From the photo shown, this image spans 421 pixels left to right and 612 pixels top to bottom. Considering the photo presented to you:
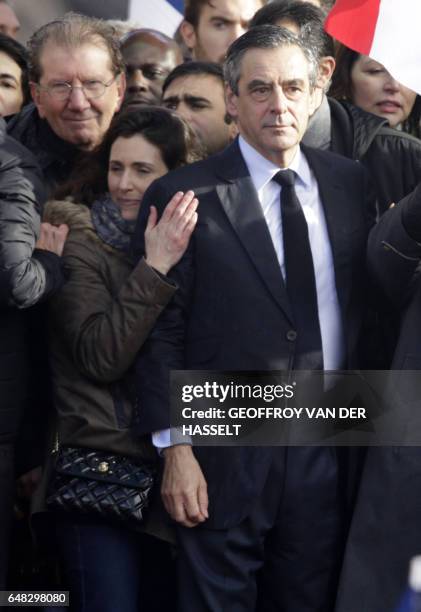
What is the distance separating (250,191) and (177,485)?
2.89ft

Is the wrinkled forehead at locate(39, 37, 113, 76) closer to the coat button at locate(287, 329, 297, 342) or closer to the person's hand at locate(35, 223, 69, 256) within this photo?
the person's hand at locate(35, 223, 69, 256)

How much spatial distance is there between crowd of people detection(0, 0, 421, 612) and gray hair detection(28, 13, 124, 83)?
0.64 metres

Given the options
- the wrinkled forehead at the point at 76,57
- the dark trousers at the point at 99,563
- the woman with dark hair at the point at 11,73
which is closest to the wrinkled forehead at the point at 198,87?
the wrinkled forehead at the point at 76,57

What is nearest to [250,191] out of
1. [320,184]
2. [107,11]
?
[320,184]

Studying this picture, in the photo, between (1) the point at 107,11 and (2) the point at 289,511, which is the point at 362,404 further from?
(1) the point at 107,11

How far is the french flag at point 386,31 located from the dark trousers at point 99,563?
1528mm

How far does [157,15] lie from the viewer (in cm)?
594

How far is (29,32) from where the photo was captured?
630 centimetres

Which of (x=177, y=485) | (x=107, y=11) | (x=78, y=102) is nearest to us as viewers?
(x=177, y=485)

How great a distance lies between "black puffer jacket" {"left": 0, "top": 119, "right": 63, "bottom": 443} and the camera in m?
3.57

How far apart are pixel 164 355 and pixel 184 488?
1.26 feet

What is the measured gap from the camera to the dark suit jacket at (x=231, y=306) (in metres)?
3.65

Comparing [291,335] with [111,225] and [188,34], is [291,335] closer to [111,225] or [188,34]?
[111,225]

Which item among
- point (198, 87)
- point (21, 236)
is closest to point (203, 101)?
point (198, 87)
